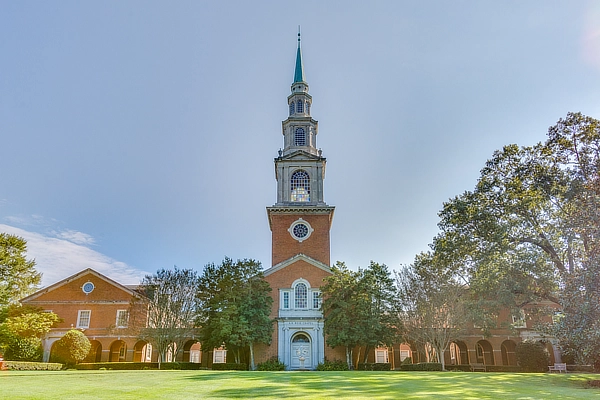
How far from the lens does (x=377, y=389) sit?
13961 mm

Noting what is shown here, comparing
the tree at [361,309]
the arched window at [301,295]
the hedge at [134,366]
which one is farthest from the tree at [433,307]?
the hedge at [134,366]

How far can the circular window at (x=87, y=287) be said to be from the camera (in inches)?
1607

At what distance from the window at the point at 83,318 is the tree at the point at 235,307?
39.7 feet

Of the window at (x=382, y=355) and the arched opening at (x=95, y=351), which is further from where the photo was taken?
the window at (x=382, y=355)

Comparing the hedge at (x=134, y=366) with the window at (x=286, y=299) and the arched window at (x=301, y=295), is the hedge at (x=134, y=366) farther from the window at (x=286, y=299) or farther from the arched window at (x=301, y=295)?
the arched window at (x=301, y=295)

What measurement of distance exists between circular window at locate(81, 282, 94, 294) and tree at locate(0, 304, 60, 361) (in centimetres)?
339

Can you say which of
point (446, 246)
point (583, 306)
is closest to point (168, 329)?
point (446, 246)

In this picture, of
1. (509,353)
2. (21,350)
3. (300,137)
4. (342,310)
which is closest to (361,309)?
(342,310)

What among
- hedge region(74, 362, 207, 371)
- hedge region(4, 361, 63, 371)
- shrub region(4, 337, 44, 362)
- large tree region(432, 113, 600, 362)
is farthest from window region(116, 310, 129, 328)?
large tree region(432, 113, 600, 362)

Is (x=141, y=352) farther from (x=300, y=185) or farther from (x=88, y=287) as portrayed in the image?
(x=300, y=185)

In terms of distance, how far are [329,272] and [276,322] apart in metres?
5.76

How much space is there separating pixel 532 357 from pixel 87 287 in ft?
124

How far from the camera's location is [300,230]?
1645 inches

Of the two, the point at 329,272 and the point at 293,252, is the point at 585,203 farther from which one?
the point at 293,252
